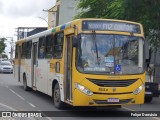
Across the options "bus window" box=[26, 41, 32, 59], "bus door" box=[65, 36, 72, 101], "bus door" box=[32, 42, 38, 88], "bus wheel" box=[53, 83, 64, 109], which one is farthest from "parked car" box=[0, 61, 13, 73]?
"bus door" box=[65, 36, 72, 101]

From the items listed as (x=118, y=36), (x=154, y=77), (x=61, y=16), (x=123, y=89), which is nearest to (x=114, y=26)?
(x=118, y=36)

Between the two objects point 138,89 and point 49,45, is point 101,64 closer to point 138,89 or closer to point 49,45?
point 138,89

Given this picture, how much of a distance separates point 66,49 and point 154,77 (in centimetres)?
1788

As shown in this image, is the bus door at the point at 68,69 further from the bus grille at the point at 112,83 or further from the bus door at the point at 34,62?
the bus door at the point at 34,62

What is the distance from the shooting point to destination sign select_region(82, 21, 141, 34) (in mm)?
12594

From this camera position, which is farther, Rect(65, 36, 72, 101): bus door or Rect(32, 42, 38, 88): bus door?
Rect(32, 42, 38, 88): bus door

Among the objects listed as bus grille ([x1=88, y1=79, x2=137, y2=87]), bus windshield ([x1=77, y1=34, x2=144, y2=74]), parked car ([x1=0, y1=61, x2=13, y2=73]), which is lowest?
parked car ([x1=0, y1=61, x2=13, y2=73])

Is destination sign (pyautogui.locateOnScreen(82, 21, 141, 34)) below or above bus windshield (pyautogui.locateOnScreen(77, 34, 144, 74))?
above

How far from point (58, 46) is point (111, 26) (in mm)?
2472

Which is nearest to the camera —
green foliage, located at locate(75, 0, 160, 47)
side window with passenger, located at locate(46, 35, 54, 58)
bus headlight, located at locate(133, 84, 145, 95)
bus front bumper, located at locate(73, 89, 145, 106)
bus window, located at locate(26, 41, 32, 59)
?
bus front bumper, located at locate(73, 89, 145, 106)

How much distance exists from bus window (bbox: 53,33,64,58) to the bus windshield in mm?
1807

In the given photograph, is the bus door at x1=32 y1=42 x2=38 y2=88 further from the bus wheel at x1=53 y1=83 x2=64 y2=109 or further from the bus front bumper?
the bus front bumper

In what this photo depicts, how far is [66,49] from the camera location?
13.4m

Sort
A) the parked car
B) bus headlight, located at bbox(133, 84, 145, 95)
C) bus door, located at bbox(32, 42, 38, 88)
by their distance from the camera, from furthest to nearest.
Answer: the parked car, bus door, located at bbox(32, 42, 38, 88), bus headlight, located at bbox(133, 84, 145, 95)
